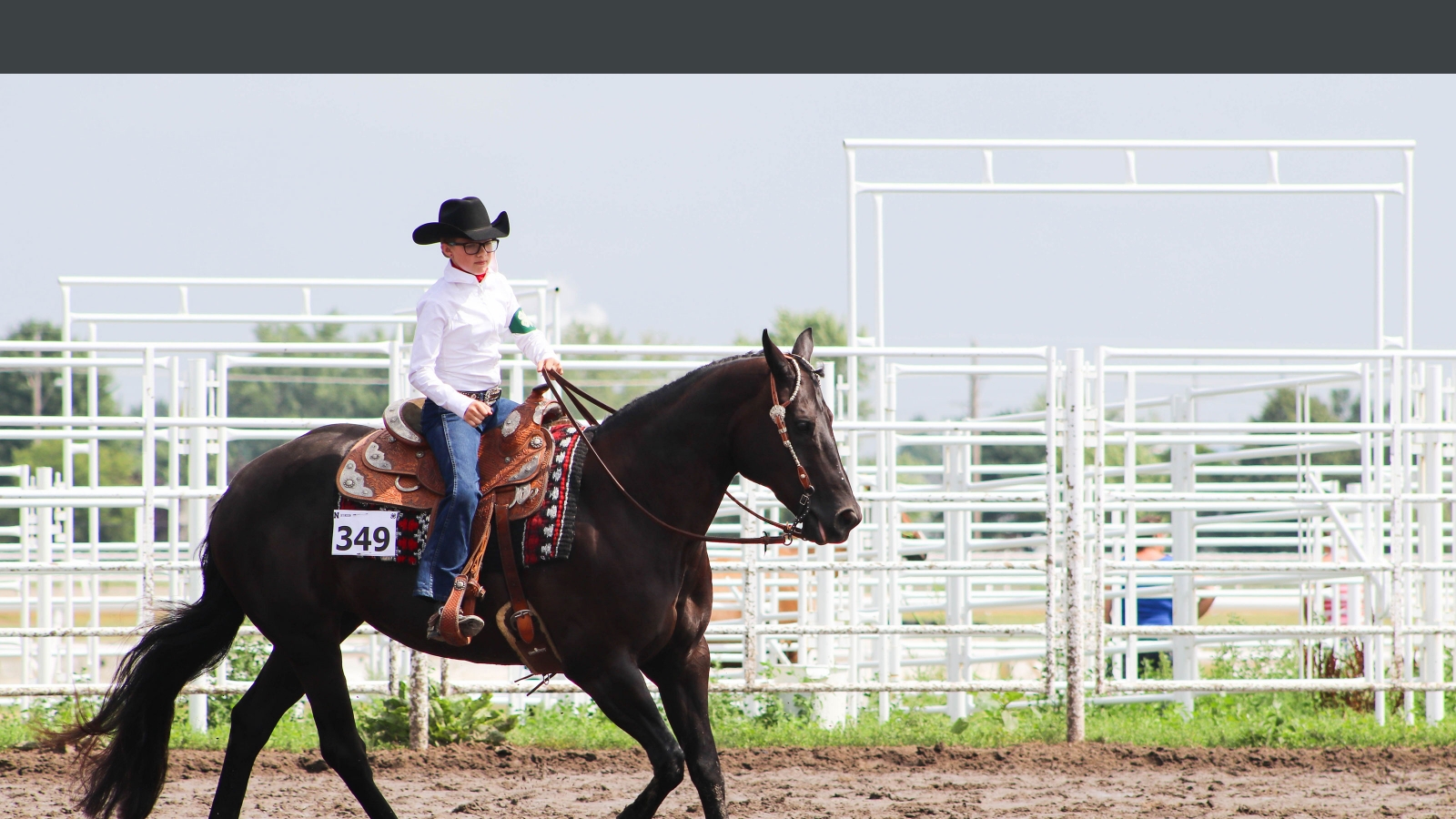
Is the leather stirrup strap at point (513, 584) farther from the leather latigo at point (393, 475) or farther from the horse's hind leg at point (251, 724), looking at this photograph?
the horse's hind leg at point (251, 724)

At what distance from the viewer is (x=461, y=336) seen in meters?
4.64

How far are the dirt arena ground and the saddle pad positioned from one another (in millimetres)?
1768

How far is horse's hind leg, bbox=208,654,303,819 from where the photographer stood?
4688 mm

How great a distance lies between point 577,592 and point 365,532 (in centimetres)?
Result: 82

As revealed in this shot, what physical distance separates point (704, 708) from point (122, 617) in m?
33.2

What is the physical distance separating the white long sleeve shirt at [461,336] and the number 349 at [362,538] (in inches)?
20.9

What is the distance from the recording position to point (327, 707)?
4695 millimetres

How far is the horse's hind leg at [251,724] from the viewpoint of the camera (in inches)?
185

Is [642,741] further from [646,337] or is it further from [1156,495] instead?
[646,337]

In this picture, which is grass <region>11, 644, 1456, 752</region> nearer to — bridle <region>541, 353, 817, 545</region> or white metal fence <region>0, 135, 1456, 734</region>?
white metal fence <region>0, 135, 1456, 734</region>

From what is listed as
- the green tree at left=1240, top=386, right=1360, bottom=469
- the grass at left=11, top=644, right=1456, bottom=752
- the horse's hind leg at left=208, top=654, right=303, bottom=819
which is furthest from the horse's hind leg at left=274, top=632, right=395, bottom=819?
the green tree at left=1240, top=386, right=1360, bottom=469

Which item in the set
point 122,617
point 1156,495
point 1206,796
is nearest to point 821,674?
point 1156,495

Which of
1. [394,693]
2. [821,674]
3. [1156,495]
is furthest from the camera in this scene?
[821,674]

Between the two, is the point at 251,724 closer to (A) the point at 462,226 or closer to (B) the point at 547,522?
(B) the point at 547,522
